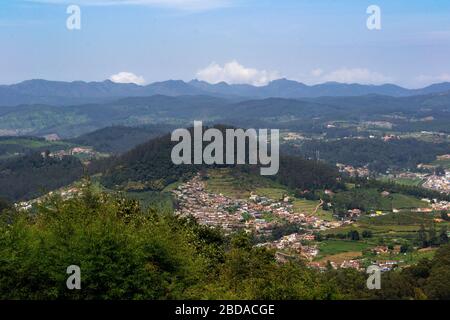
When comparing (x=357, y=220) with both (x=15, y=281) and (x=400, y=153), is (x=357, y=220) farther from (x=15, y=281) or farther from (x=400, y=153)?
(x=400, y=153)

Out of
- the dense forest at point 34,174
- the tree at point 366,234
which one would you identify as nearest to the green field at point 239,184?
the tree at point 366,234

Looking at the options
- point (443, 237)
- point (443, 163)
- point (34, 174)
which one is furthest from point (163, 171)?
point (443, 163)

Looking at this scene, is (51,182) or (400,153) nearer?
(51,182)

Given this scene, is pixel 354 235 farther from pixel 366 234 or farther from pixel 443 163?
pixel 443 163

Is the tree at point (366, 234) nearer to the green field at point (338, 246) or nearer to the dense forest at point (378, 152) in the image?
the green field at point (338, 246)

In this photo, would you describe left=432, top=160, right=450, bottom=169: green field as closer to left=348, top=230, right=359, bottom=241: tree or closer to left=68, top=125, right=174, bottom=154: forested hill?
left=348, top=230, right=359, bottom=241: tree
